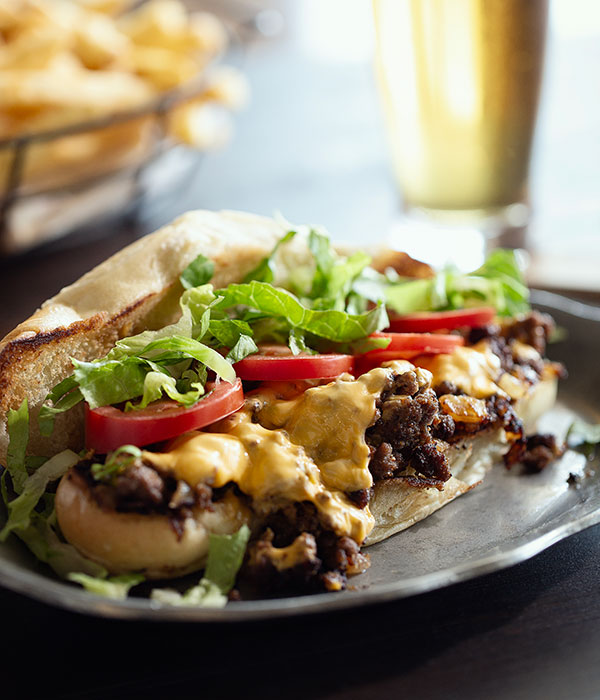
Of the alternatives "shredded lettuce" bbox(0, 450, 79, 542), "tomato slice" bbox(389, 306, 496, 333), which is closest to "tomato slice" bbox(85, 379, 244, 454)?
"shredded lettuce" bbox(0, 450, 79, 542)

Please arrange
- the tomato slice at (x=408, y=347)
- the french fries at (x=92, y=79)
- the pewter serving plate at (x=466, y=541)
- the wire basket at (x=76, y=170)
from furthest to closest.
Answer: the french fries at (x=92, y=79) < the wire basket at (x=76, y=170) < the tomato slice at (x=408, y=347) < the pewter serving plate at (x=466, y=541)

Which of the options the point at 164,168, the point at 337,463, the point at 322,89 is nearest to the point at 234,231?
the point at 337,463

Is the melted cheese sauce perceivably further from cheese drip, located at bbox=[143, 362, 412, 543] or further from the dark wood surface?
the dark wood surface

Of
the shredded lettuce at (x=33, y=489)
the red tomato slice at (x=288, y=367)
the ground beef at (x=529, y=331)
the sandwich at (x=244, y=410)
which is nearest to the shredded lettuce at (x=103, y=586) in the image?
the sandwich at (x=244, y=410)

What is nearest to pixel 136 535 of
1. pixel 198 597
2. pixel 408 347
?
pixel 198 597

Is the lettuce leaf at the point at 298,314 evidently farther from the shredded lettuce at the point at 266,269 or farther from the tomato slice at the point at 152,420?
the tomato slice at the point at 152,420
